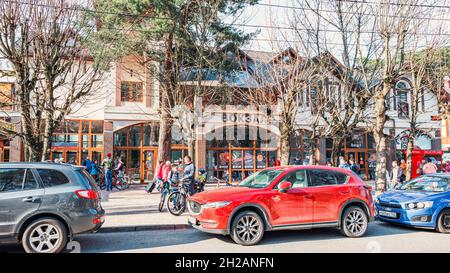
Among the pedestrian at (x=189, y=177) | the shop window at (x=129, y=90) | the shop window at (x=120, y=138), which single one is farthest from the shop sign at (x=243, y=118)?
the pedestrian at (x=189, y=177)

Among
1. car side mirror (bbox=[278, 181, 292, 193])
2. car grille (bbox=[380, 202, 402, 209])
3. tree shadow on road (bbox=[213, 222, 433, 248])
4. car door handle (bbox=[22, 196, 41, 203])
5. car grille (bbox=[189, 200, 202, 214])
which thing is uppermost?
car side mirror (bbox=[278, 181, 292, 193])

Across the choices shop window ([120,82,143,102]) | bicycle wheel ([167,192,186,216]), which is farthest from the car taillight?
shop window ([120,82,143,102])

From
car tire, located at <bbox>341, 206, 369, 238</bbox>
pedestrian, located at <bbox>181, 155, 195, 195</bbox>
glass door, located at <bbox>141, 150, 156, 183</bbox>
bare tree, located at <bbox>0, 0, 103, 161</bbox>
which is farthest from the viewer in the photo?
glass door, located at <bbox>141, 150, 156, 183</bbox>

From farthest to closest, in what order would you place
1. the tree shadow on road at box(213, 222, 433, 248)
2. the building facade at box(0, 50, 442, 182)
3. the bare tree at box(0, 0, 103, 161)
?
the building facade at box(0, 50, 442, 182), the bare tree at box(0, 0, 103, 161), the tree shadow on road at box(213, 222, 433, 248)

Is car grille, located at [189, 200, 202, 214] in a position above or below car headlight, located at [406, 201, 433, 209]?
above

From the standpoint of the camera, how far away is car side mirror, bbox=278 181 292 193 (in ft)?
22.5

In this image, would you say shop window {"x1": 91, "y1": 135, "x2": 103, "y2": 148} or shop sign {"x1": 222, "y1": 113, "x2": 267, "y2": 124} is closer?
shop window {"x1": 91, "y1": 135, "x2": 103, "y2": 148}

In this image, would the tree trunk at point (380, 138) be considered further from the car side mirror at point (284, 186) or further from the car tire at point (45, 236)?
the car tire at point (45, 236)

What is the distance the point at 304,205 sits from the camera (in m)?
7.10

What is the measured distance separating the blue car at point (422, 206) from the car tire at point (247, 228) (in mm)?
3893

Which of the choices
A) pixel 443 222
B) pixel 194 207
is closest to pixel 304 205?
pixel 194 207

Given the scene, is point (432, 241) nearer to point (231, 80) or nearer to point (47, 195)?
point (47, 195)

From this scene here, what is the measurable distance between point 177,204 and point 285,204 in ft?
13.6

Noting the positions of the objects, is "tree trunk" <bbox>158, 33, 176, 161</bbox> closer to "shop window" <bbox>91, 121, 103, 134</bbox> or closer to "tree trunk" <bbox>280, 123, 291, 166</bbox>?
"tree trunk" <bbox>280, 123, 291, 166</bbox>
